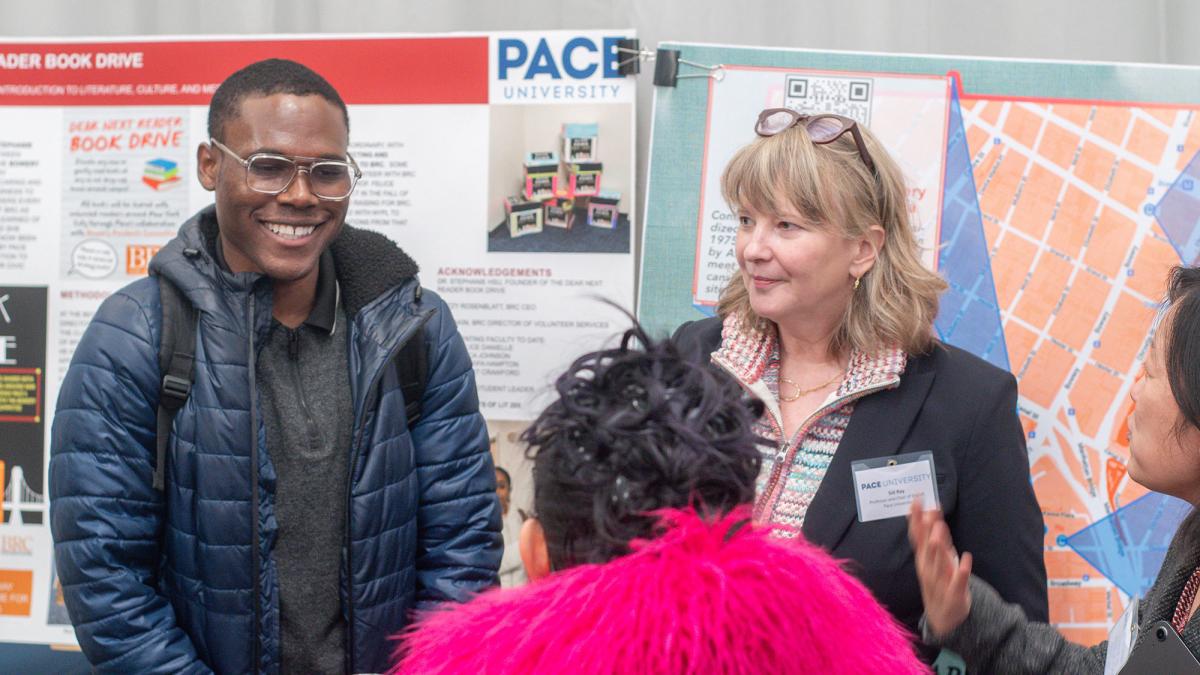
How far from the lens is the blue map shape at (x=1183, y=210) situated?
2.36m

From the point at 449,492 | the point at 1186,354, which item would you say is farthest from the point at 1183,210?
the point at 449,492

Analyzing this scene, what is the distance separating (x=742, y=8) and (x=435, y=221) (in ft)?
3.10

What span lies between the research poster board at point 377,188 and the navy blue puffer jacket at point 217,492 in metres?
0.61

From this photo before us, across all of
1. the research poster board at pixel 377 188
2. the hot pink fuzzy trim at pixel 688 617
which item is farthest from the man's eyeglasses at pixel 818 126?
the hot pink fuzzy trim at pixel 688 617

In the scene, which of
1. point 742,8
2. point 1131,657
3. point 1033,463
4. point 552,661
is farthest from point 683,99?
point 552,661

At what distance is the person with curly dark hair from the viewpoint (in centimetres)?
85

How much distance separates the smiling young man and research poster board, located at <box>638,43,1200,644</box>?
3.18 feet

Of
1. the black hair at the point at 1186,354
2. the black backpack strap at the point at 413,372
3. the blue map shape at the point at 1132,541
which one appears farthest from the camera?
the blue map shape at the point at 1132,541

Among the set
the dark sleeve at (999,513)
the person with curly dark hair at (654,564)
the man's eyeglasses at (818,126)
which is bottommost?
the dark sleeve at (999,513)

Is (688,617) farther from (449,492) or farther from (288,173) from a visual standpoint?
(288,173)

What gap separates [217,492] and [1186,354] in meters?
1.49

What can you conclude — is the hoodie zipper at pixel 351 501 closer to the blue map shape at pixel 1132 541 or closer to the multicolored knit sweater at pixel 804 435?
the multicolored knit sweater at pixel 804 435

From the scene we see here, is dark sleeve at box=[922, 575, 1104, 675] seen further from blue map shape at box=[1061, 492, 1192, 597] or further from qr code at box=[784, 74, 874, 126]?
qr code at box=[784, 74, 874, 126]

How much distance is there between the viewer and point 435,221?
254 centimetres
